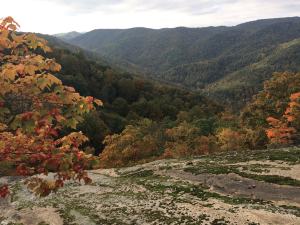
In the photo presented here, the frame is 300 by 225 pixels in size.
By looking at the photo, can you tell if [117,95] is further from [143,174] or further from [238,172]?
[238,172]

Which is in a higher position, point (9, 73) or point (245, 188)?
point (9, 73)

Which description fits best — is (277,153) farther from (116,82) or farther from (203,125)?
Result: (116,82)

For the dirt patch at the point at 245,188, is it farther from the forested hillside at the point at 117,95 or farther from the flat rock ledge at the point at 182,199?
the forested hillside at the point at 117,95

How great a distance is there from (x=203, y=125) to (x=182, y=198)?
4460 centimetres

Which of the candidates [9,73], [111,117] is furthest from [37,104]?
[111,117]

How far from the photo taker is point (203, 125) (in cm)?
5156

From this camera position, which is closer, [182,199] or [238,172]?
[182,199]

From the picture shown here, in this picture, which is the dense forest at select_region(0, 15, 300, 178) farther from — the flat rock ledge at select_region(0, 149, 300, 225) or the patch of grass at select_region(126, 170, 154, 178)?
the patch of grass at select_region(126, 170, 154, 178)

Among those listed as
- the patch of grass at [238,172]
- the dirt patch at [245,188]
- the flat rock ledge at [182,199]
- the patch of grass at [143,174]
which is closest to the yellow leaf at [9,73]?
the flat rock ledge at [182,199]

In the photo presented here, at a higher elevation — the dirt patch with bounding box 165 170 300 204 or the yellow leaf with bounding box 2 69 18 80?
the yellow leaf with bounding box 2 69 18 80

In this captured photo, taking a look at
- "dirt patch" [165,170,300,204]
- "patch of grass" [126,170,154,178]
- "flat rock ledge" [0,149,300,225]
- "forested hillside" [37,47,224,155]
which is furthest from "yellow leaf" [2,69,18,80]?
"forested hillside" [37,47,224,155]

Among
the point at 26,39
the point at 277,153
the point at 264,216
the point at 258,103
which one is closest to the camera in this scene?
the point at 26,39

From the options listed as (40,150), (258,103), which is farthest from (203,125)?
(40,150)

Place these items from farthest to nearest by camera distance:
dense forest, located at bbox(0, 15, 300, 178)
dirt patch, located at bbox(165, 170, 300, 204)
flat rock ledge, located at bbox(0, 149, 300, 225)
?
dirt patch, located at bbox(165, 170, 300, 204) → flat rock ledge, located at bbox(0, 149, 300, 225) → dense forest, located at bbox(0, 15, 300, 178)
